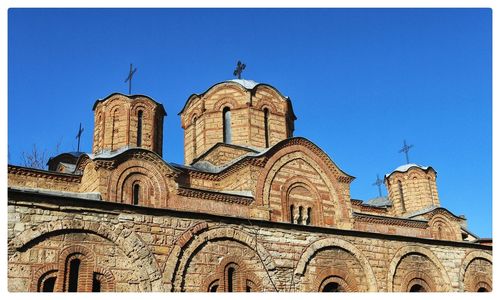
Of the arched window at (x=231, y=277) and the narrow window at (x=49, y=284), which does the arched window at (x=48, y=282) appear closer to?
the narrow window at (x=49, y=284)

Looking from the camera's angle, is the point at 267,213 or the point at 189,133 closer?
the point at 267,213

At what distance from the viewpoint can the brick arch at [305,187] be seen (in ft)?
46.0

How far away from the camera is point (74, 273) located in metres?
9.17

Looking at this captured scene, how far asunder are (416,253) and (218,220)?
562 cm

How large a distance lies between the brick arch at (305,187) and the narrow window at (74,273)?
19.8ft

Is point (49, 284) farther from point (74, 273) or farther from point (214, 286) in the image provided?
point (214, 286)

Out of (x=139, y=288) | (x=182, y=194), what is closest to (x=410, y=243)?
(x=182, y=194)

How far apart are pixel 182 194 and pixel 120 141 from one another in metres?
2.55

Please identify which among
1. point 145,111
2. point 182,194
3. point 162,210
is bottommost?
point 162,210

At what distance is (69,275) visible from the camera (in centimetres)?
907

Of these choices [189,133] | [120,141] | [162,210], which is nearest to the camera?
[162,210]

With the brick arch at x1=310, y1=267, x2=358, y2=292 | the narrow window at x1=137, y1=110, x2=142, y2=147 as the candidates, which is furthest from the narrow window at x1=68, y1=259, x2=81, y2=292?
the narrow window at x1=137, y1=110, x2=142, y2=147

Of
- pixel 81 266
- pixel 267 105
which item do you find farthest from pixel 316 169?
pixel 81 266

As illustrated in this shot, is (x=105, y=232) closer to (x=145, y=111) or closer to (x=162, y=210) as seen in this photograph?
(x=162, y=210)
